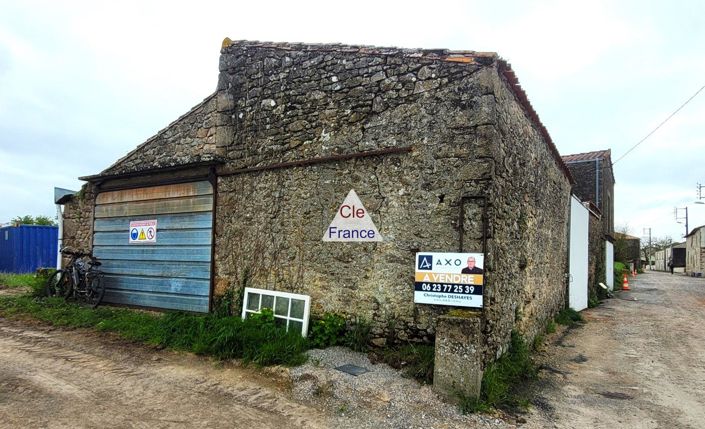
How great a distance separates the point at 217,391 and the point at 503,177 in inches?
168

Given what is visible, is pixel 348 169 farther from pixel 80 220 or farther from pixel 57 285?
pixel 57 285

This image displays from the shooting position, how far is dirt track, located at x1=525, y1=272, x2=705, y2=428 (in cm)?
439

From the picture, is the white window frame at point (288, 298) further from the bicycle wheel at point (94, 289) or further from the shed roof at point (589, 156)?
the shed roof at point (589, 156)

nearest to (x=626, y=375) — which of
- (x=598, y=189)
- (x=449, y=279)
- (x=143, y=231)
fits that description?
(x=449, y=279)

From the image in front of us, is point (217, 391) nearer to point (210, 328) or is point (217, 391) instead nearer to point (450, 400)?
point (210, 328)

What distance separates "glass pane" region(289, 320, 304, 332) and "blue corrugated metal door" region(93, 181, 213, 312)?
6.44 feet

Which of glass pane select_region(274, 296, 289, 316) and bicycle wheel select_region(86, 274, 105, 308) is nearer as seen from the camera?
glass pane select_region(274, 296, 289, 316)

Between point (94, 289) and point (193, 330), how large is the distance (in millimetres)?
3468

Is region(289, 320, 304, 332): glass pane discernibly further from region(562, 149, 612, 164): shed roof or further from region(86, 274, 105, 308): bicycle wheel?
region(562, 149, 612, 164): shed roof

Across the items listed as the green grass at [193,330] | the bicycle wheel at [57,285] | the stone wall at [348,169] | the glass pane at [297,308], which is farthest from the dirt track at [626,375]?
the bicycle wheel at [57,285]

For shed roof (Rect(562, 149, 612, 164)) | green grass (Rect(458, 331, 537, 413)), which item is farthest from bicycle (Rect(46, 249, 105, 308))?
shed roof (Rect(562, 149, 612, 164))

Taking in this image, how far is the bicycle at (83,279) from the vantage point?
27.7 feet

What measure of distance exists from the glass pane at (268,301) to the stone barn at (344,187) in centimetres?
20

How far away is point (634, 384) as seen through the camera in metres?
5.48
